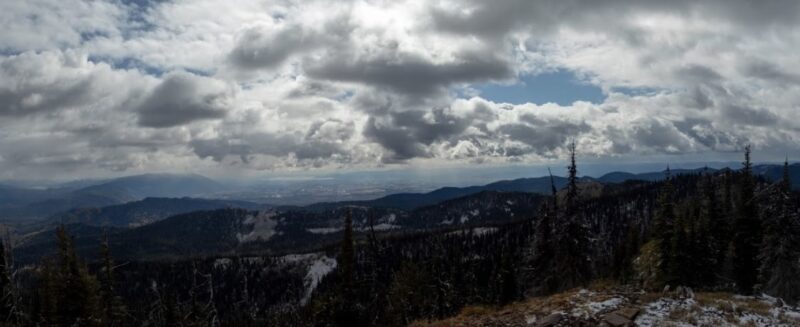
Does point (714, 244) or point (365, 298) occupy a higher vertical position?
point (714, 244)

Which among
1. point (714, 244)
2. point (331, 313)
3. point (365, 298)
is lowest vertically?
point (365, 298)

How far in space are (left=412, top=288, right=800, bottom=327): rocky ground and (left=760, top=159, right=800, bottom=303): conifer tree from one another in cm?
2873

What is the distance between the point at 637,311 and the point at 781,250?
3687 cm

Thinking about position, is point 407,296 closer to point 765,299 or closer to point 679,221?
point 679,221

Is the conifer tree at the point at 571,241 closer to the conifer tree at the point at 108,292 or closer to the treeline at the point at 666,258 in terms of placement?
the treeline at the point at 666,258

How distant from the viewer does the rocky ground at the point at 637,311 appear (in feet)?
60.4

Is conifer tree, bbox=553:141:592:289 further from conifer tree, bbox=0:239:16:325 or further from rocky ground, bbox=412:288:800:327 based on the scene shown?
conifer tree, bbox=0:239:16:325

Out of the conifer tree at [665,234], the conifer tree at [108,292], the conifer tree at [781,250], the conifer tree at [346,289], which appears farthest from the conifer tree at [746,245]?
the conifer tree at [108,292]

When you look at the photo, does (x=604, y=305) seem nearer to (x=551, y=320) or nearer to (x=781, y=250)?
(x=551, y=320)

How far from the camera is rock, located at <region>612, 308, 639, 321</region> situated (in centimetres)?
1852

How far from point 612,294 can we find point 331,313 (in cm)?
2645

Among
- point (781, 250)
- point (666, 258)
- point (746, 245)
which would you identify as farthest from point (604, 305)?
point (746, 245)

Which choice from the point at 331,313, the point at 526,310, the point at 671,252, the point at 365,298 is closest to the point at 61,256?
the point at 331,313

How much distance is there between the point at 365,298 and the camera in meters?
61.4
